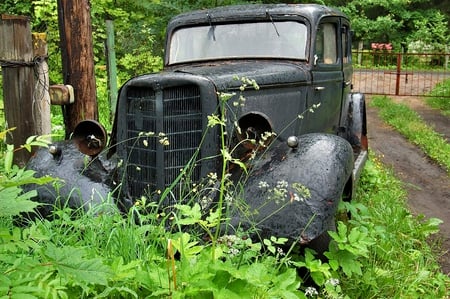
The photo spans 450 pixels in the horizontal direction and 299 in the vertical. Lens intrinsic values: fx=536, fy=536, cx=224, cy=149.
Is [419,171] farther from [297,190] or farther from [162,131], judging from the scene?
[162,131]

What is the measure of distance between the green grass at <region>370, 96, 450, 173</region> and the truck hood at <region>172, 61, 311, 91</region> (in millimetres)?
3694

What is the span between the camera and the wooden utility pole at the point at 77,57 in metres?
4.83

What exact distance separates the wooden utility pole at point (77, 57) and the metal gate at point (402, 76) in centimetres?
980

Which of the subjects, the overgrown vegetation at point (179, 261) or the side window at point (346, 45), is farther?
the side window at point (346, 45)

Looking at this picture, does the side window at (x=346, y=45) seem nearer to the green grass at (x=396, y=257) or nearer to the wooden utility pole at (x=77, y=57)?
the green grass at (x=396, y=257)

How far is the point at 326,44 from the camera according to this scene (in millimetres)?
5133

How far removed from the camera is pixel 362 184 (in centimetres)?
577

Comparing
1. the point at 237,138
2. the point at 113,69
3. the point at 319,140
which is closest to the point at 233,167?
the point at 237,138

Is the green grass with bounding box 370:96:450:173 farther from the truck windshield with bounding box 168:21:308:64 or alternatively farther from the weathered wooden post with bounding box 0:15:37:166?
the weathered wooden post with bounding box 0:15:37:166

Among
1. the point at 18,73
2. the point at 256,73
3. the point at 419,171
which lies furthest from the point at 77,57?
the point at 419,171

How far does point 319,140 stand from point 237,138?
57cm

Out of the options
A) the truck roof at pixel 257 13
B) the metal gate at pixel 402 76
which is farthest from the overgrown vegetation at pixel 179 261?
the metal gate at pixel 402 76

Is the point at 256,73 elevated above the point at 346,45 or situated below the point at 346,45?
below

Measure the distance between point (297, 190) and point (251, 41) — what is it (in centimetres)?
210
